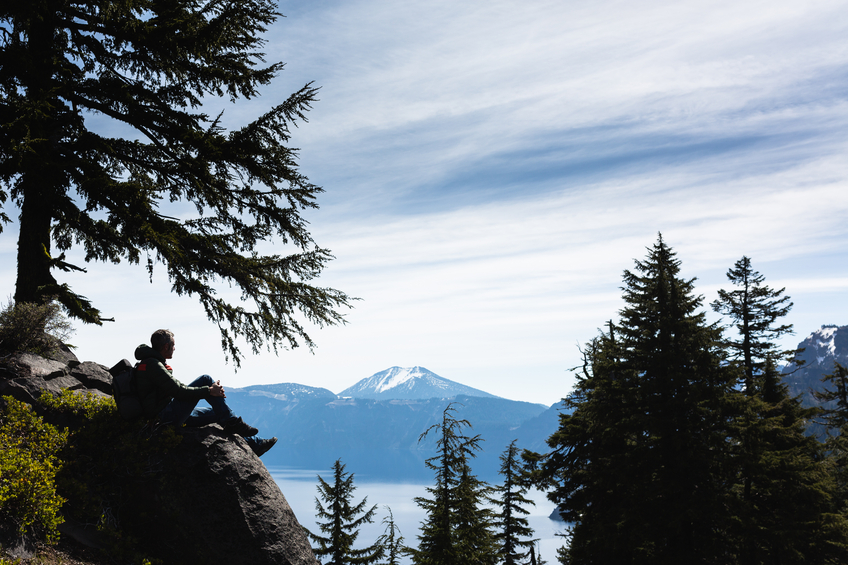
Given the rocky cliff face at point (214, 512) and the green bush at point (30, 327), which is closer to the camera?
the rocky cliff face at point (214, 512)

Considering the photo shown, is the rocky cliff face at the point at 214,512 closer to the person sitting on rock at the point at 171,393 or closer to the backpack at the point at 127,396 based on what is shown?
the person sitting on rock at the point at 171,393

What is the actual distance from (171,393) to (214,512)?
1.87m

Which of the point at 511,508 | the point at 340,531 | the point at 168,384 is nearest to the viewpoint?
the point at 168,384

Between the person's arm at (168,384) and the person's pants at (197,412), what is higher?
the person's arm at (168,384)

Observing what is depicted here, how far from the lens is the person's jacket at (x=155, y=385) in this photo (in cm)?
746

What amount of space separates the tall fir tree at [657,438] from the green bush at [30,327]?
57.1 ft

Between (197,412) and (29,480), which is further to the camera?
(197,412)

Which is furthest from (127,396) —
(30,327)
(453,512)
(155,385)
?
(453,512)

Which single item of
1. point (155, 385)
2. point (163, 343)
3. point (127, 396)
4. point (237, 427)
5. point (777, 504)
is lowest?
point (777, 504)

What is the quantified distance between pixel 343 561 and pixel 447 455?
38.6 ft

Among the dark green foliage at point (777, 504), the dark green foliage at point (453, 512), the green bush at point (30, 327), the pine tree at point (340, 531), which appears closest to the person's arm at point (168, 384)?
the green bush at point (30, 327)

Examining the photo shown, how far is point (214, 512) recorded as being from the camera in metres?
7.06

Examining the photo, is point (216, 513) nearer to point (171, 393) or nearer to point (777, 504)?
point (171, 393)

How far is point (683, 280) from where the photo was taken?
20562mm
